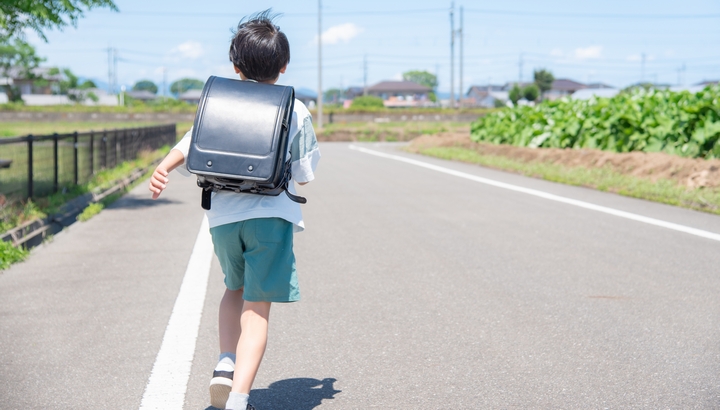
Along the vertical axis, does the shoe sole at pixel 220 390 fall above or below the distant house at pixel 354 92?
below

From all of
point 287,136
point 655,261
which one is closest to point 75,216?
point 655,261

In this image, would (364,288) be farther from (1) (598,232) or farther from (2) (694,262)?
(1) (598,232)

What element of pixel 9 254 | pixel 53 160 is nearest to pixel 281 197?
pixel 9 254

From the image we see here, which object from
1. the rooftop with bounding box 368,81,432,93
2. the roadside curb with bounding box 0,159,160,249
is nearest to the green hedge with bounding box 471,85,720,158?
the roadside curb with bounding box 0,159,160,249

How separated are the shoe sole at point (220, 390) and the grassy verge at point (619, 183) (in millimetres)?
8865

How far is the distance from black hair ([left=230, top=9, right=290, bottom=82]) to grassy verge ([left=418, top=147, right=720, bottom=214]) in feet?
28.9

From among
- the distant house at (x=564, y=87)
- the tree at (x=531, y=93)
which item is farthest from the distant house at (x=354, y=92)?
the tree at (x=531, y=93)

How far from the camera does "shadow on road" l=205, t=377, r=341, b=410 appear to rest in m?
3.52

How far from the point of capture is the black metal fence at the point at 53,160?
939cm

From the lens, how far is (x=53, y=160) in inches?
436

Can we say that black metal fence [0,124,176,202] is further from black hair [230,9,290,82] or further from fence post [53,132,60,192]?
black hair [230,9,290,82]

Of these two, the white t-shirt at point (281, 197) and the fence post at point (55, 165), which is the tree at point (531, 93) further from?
the white t-shirt at point (281, 197)

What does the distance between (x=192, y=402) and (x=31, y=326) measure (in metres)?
1.84

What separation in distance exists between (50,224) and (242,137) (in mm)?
6986
